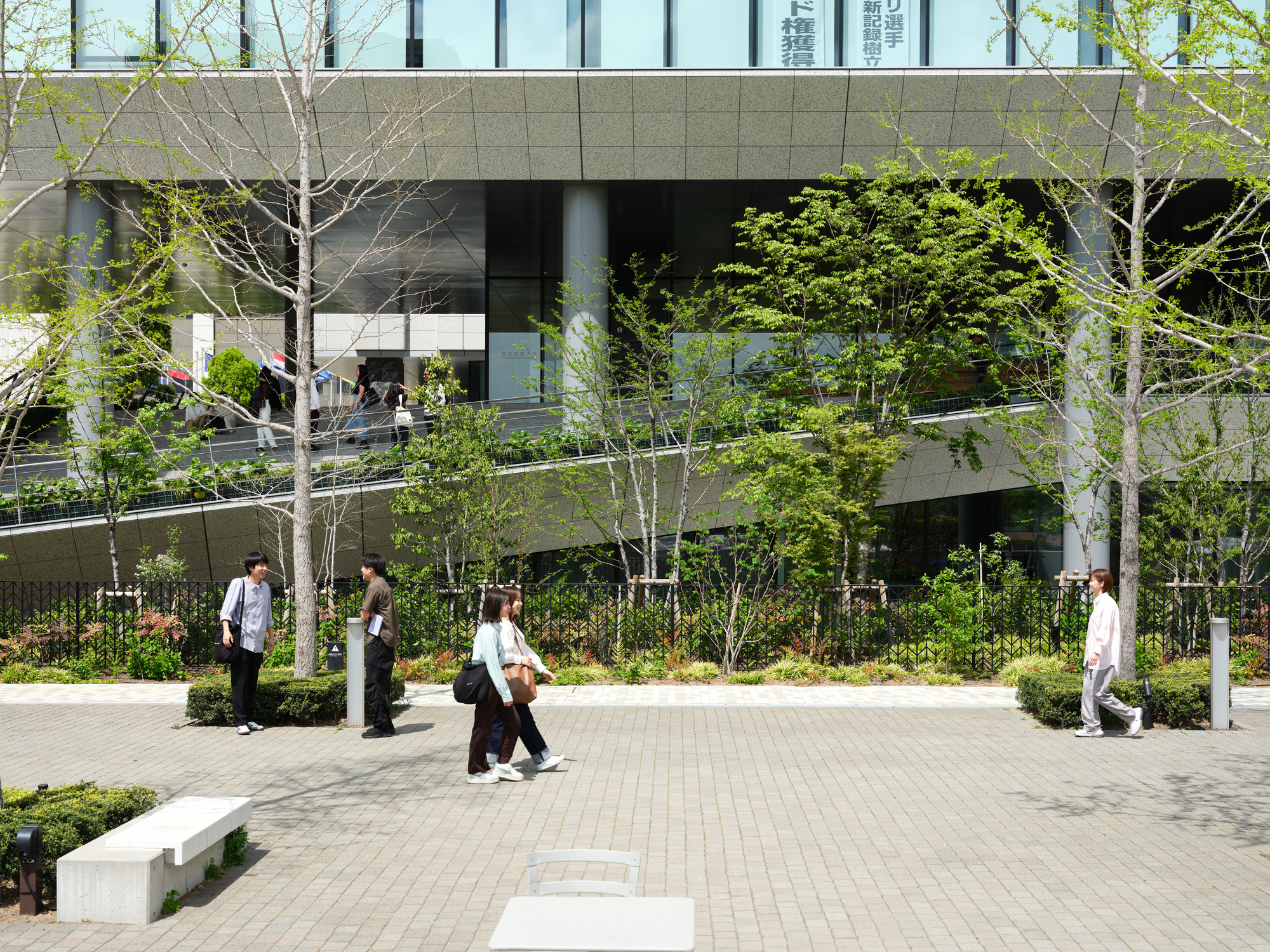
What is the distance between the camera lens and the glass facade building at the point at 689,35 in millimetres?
18891

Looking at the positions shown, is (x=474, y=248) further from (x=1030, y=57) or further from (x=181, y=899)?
(x=181, y=899)

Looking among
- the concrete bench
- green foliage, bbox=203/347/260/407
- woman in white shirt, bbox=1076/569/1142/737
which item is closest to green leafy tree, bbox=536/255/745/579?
woman in white shirt, bbox=1076/569/1142/737

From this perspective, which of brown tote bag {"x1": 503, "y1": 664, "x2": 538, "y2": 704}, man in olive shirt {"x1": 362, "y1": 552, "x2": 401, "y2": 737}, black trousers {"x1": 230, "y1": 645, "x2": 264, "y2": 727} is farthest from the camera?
black trousers {"x1": 230, "y1": 645, "x2": 264, "y2": 727}

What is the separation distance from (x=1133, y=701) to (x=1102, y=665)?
1.06 metres

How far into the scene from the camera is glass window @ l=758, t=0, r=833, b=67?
19016 millimetres

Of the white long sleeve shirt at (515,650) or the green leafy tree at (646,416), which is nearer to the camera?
the white long sleeve shirt at (515,650)

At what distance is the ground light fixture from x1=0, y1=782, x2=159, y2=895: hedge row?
0.37 ft

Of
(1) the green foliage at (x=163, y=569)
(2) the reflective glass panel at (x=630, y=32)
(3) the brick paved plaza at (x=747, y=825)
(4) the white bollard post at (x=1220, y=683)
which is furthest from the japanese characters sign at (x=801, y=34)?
(1) the green foliage at (x=163, y=569)

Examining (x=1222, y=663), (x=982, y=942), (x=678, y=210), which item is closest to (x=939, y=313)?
(x=678, y=210)

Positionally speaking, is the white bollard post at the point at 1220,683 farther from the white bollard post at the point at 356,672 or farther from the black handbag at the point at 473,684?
the white bollard post at the point at 356,672

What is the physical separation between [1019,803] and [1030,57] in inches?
588

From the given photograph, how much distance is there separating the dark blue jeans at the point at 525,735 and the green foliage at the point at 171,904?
357cm

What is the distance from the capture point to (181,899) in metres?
6.25

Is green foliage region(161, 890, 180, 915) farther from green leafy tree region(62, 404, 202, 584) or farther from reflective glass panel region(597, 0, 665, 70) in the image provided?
reflective glass panel region(597, 0, 665, 70)
